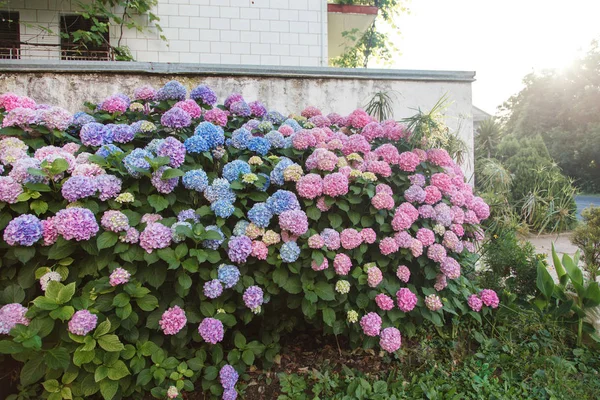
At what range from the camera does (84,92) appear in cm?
323

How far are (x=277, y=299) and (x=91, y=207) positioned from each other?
110 centimetres

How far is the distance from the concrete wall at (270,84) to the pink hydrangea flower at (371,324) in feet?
6.70

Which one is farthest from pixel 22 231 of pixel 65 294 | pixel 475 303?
pixel 475 303

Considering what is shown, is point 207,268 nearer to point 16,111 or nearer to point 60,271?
point 60,271

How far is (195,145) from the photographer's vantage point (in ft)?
6.89

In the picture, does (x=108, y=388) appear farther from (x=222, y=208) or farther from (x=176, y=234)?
(x=222, y=208)

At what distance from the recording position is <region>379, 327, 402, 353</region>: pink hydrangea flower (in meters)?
2.06

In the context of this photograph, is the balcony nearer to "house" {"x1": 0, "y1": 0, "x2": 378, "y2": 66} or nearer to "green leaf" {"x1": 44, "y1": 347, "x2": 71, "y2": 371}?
"house" {"x1": 0, "y1": 0, "x2": 378, "y2": 66}

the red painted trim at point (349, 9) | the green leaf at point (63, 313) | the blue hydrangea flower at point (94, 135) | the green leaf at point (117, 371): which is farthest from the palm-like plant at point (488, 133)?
the green leaf at point (63, 313)

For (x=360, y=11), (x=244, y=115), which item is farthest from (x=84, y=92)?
(x=360, y=11)

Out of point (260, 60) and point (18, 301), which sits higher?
point (260, 60)

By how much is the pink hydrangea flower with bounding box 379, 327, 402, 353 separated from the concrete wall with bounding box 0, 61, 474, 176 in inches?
80.9

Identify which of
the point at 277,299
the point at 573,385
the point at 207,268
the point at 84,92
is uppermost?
the point at 84,92

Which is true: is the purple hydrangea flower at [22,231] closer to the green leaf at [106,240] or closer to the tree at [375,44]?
the green leaf at [106,240]
